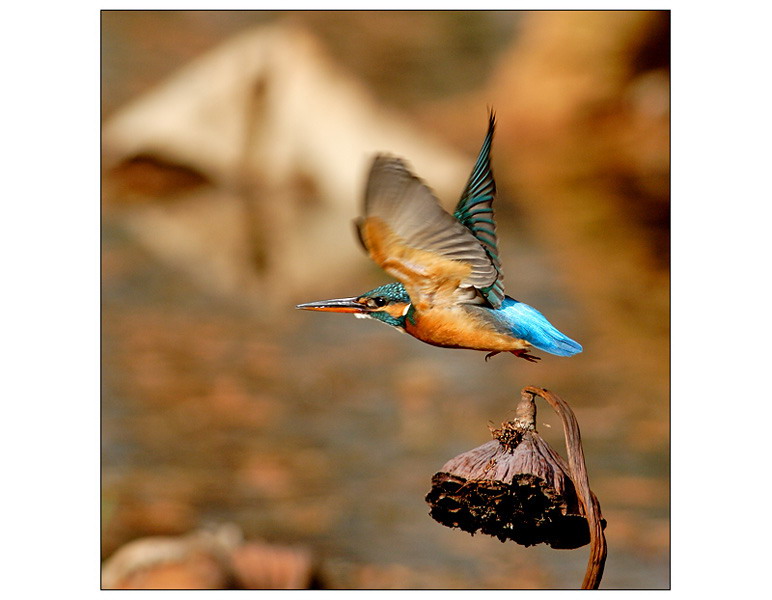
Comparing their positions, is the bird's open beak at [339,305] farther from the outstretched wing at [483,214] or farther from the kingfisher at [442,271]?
the outstretched wing at [483,214]

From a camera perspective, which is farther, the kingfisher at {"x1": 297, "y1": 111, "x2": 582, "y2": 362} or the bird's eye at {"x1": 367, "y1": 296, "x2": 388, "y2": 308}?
the bird's eye at {"x1": 367, "y1": 296, "x2": 388, "y2": 308}

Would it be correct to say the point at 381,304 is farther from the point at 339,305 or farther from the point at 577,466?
the point at 577,466

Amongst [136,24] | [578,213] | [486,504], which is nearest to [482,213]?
[578,213]

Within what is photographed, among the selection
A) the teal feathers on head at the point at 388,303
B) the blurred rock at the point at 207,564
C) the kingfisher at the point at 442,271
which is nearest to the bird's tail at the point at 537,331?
the kingfisher at the point at 442,271

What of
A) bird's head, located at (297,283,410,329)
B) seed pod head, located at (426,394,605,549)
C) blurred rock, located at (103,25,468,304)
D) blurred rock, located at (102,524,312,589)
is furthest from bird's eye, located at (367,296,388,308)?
blurred rock, located at (102,524,312,589)

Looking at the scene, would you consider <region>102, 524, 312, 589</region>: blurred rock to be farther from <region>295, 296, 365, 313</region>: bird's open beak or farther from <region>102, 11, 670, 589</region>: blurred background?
<region>295, 296, 365, 313</region>: bird's open beak

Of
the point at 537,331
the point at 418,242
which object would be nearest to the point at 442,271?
the point at 418,242
